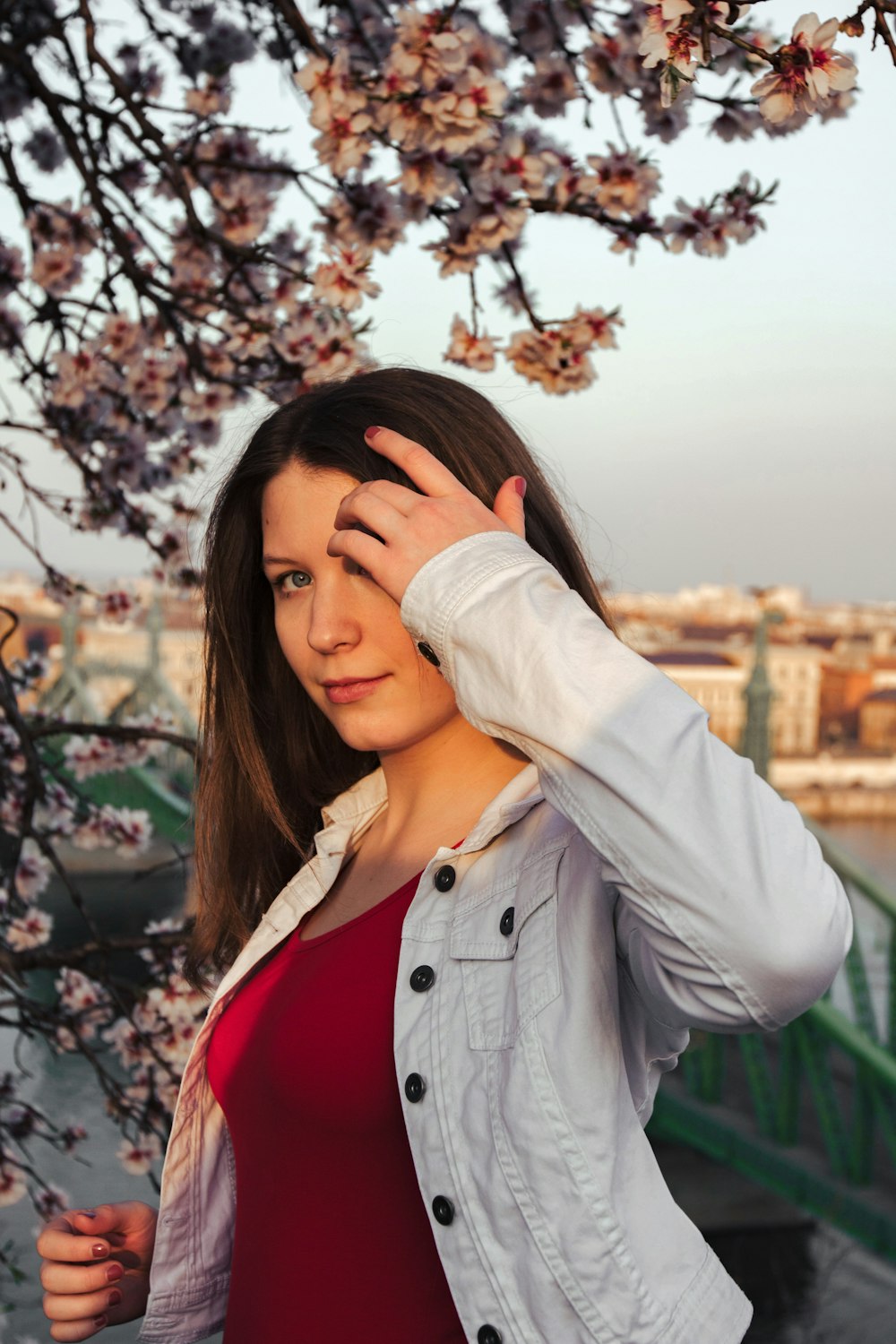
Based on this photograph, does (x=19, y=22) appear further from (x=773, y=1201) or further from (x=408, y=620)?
(x=773, y=1201)

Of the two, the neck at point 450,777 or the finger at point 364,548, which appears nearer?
the finger at point 364,548

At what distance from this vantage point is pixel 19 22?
295 cm

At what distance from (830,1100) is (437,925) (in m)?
7.86

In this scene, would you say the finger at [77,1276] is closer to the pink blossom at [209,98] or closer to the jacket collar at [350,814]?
the jacket collar at [350,814]

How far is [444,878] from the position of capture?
1148 millimetres

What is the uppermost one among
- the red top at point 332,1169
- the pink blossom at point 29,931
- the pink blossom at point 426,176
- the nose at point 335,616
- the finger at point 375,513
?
the pink blossom at point 426,176

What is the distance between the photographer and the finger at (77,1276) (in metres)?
1.27

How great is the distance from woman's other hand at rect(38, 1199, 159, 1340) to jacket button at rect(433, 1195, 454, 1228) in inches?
19.7

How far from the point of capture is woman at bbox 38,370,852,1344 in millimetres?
804

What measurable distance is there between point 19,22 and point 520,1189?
9.90ft

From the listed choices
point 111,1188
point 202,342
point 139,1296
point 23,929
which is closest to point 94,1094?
point 111,1188

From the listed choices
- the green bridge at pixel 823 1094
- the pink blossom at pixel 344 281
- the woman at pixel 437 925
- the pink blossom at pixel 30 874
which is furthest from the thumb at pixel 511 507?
the green bridge at pixel 823 1094

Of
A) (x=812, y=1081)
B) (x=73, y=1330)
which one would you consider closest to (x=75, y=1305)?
(x=73, y=1330)

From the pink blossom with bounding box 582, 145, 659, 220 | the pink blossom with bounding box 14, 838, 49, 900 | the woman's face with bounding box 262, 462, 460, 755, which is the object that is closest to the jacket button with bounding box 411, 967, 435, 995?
the woman's face with bounding box 262, 462, 460, 755
